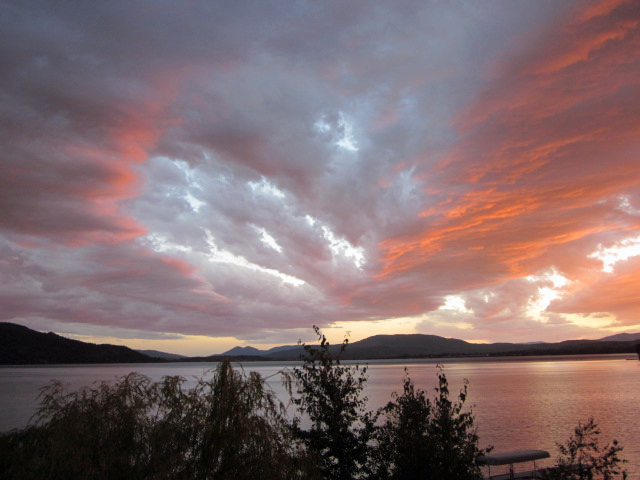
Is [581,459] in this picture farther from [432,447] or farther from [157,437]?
[157,437]

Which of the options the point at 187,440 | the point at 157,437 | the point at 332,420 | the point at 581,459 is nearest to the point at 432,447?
the point at 332,420

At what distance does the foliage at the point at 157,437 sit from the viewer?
1520 centimetres

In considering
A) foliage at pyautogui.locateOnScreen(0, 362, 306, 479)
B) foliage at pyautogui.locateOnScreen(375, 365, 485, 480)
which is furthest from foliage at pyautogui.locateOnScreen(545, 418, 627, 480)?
foliage at pyautogui.locateOnScreen(0, 362, 306, 479)

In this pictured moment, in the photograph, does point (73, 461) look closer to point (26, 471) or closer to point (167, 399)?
point (26, 471)

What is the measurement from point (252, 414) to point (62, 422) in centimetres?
605

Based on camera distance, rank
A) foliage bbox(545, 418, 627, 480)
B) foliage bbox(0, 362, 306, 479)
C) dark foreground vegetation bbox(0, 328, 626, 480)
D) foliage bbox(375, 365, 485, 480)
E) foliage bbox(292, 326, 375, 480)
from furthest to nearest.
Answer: foliage bbox(292, 326, 375, 480) < foliage bbox(375, 365, 485, 480) < foliage bbox(545, 418, 627, 480) < dark foreground vegetation bbox(0, 328, 626, 480) < foliage bbox(0, 362, 306, 479)

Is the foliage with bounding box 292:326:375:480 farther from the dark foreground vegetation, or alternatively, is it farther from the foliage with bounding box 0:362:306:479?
the foliage with bounding box 0:362:306:479

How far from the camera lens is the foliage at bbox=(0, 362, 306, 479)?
1520cm

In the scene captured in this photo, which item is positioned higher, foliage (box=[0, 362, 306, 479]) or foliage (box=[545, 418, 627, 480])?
foliage (box=[0, 362, 306, 479])

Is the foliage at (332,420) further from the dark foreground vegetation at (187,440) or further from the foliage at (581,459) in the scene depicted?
the foliage at (581,459)

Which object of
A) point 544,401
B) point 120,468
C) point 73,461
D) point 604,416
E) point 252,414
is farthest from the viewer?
point 544,401

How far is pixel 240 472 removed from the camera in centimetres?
1598

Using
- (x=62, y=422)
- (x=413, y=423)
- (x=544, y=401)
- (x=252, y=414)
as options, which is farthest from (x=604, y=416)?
(x=62, y=422)

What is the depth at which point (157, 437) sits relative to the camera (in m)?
16.3
